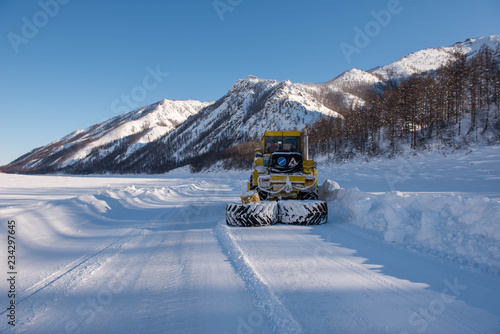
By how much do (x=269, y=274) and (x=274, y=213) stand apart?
3.63 meters

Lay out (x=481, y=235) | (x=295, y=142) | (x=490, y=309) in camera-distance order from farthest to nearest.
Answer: (x=295, y=142), (x=481, y=235), (x=490, y=309)

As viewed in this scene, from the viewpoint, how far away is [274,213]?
725cm

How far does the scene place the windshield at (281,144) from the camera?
11.0 metres

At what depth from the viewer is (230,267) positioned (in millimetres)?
3990

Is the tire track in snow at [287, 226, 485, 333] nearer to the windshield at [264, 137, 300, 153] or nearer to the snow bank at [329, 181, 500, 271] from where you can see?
the snow bank at [329, 181, 500, 271]

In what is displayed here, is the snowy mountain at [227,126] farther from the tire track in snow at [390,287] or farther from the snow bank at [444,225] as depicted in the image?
the tire track in snow at [390,287]

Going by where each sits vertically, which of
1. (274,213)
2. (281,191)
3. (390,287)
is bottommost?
(390,287)

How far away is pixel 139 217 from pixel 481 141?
115 ft

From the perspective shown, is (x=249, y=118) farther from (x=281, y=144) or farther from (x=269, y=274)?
(x=269, y=274)

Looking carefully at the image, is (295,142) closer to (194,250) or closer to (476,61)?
(194,250)

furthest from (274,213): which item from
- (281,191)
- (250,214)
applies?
(281,191)

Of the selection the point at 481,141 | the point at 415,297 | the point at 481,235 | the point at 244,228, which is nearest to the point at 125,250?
the point at 244,228

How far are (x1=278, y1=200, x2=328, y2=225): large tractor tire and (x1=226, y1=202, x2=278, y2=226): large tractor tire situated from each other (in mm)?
450

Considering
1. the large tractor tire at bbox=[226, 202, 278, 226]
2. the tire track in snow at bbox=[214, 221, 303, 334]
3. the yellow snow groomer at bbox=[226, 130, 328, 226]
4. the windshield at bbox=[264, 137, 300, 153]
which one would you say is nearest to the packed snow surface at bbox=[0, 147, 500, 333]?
the tire track in snow at bbox=[214, 221, 303, 334]
